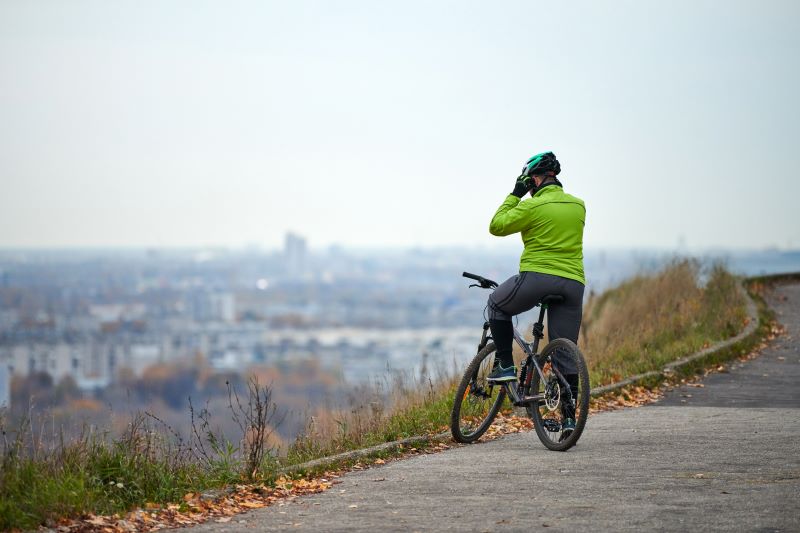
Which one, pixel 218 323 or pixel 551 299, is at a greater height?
pixel 551 299

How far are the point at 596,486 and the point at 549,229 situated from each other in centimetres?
217

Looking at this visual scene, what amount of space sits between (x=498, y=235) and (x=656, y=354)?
22.1ft

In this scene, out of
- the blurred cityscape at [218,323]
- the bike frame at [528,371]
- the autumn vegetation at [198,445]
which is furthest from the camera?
the blurred cityscape at [218,323]

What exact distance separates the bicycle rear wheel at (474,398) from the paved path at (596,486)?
0.23 m

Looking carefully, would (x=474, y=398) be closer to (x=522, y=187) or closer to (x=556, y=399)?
(x=556, y=399)

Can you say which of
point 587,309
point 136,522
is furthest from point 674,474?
point 587,309

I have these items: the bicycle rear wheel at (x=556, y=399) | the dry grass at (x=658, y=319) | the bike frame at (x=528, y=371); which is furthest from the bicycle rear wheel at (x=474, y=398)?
the dry grass at (x=658, y=319)

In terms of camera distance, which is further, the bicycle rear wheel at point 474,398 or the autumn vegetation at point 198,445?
the bicycle rear wheel at point 474,398

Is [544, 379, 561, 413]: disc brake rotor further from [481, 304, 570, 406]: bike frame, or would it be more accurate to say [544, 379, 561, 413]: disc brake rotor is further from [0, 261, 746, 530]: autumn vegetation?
[0, 261, 746, 530]: autumn vegetation

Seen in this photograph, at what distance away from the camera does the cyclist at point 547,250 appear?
9.00 meters

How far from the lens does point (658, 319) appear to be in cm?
1927

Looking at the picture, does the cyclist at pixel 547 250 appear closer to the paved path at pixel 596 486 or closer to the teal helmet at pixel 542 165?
the teal helmet at pixel 542 165

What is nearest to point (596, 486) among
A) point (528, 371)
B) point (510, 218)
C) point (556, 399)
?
point (556, 399)

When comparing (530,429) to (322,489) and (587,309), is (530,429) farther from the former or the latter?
(587,309)
